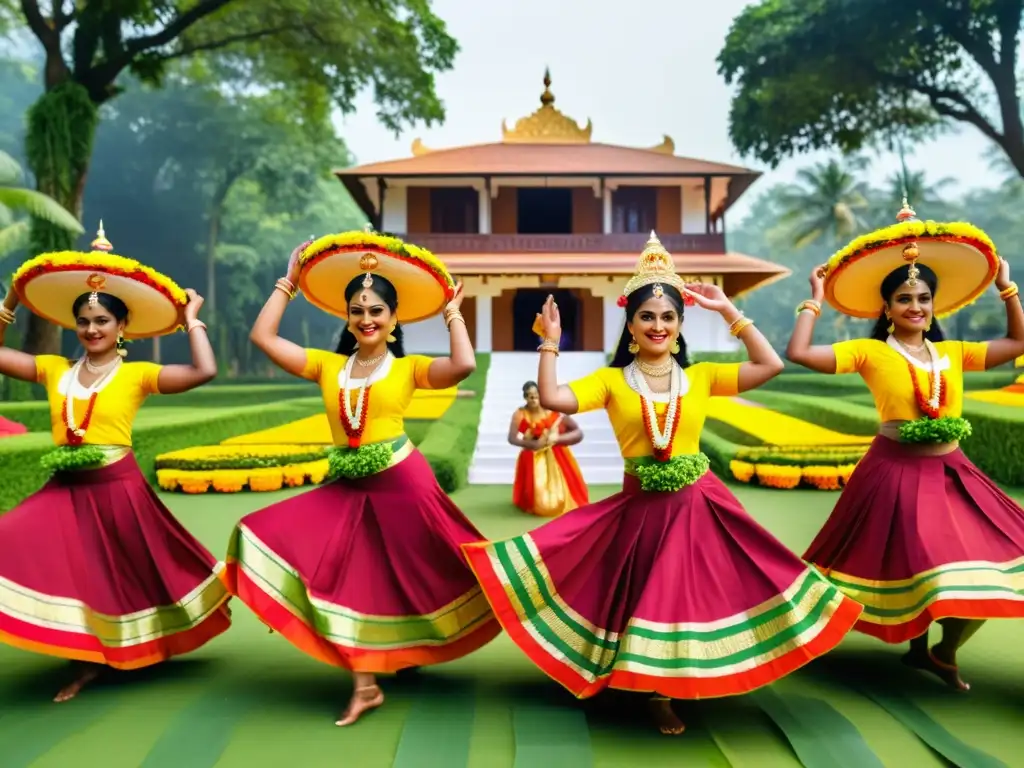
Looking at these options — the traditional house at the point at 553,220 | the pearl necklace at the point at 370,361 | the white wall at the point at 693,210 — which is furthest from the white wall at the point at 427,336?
the pearl necklace at the point at 370,361

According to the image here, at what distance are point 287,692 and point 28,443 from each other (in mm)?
5343

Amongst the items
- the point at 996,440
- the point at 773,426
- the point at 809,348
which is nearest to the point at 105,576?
the point at 809,348

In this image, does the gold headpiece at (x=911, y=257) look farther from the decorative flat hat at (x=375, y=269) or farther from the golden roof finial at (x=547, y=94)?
the golden roof finial at (x=547, y=94)

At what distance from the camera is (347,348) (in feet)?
11.9

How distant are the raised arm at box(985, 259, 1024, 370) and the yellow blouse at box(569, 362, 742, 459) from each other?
1.39 meters

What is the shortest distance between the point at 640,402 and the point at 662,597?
0.81 meters

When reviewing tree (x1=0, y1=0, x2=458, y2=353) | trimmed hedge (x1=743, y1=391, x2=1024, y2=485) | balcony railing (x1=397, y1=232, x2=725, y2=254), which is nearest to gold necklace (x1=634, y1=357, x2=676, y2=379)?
trimmed hedge (x1=743, y1=391, x2=1024, y2=485)

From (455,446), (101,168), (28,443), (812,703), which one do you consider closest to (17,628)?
(812,703)

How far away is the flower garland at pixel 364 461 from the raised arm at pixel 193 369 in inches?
31.2

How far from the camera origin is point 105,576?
3.42 meters

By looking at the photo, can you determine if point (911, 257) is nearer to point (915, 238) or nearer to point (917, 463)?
point (915, 238)

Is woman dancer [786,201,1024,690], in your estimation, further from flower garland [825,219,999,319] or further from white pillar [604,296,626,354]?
white pillar [604,296,626,354]

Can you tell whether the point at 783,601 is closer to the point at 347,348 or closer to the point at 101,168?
the point at 347,348

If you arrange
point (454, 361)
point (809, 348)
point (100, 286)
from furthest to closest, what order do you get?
point (100, 286) < point (809, 348) < point (454, 361)
